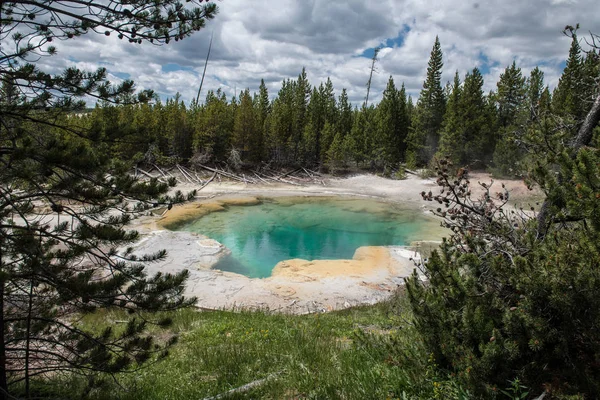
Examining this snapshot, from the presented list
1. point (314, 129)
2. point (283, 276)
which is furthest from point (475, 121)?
point (283, 276)

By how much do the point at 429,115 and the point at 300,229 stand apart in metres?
29.6

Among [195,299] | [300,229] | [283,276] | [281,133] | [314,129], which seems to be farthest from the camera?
[314,129]

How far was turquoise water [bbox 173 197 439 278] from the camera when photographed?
21.0 m

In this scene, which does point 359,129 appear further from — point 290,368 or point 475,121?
point 290,368

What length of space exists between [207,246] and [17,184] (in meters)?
15.7

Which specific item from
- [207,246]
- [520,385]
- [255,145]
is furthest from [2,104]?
[255,145]

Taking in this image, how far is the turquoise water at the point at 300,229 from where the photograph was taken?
20953mm

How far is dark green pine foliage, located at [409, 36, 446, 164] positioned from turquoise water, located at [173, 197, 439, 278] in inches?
708

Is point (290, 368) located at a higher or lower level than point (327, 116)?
lower

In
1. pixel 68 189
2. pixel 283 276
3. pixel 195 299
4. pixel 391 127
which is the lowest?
pixel 283 276

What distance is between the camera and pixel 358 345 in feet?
19.2

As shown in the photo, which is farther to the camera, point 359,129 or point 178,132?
point 359,129

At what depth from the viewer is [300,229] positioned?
26.2 m

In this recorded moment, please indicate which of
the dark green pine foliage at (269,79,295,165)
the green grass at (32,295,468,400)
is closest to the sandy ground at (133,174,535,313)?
the green grass at (32,295,468,400)
